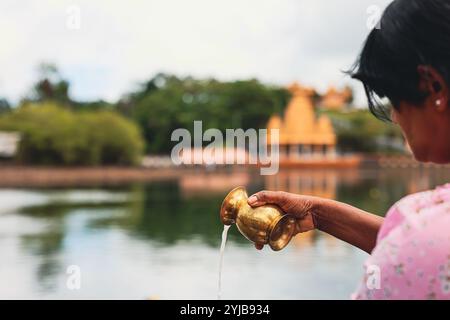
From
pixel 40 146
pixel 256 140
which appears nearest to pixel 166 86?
pixel 256 140

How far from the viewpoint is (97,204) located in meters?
14.0

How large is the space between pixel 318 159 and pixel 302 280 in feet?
76.2

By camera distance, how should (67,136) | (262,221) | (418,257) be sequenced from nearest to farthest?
(418,257)
(262,221)
(67,136)

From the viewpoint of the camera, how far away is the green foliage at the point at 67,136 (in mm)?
22000

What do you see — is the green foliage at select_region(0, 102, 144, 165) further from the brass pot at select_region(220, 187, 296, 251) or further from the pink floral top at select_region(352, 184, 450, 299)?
the pink floral top at select_region(352, 184, 450, 299)

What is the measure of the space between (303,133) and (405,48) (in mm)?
28881

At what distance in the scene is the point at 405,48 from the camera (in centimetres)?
53

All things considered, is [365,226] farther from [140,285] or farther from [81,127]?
[81,127]

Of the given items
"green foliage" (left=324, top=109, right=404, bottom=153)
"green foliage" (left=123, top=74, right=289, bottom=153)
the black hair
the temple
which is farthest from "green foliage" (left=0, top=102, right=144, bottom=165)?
the black hair

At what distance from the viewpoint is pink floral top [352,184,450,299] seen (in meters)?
0.47

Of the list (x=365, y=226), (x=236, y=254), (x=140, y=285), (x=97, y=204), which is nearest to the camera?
(x=365, y=226)

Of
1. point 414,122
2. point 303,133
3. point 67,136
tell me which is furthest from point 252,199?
point 303,133

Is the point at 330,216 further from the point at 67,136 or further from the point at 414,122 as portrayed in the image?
the point at 67,136

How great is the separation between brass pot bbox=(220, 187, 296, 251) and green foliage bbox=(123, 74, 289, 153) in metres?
24.1
